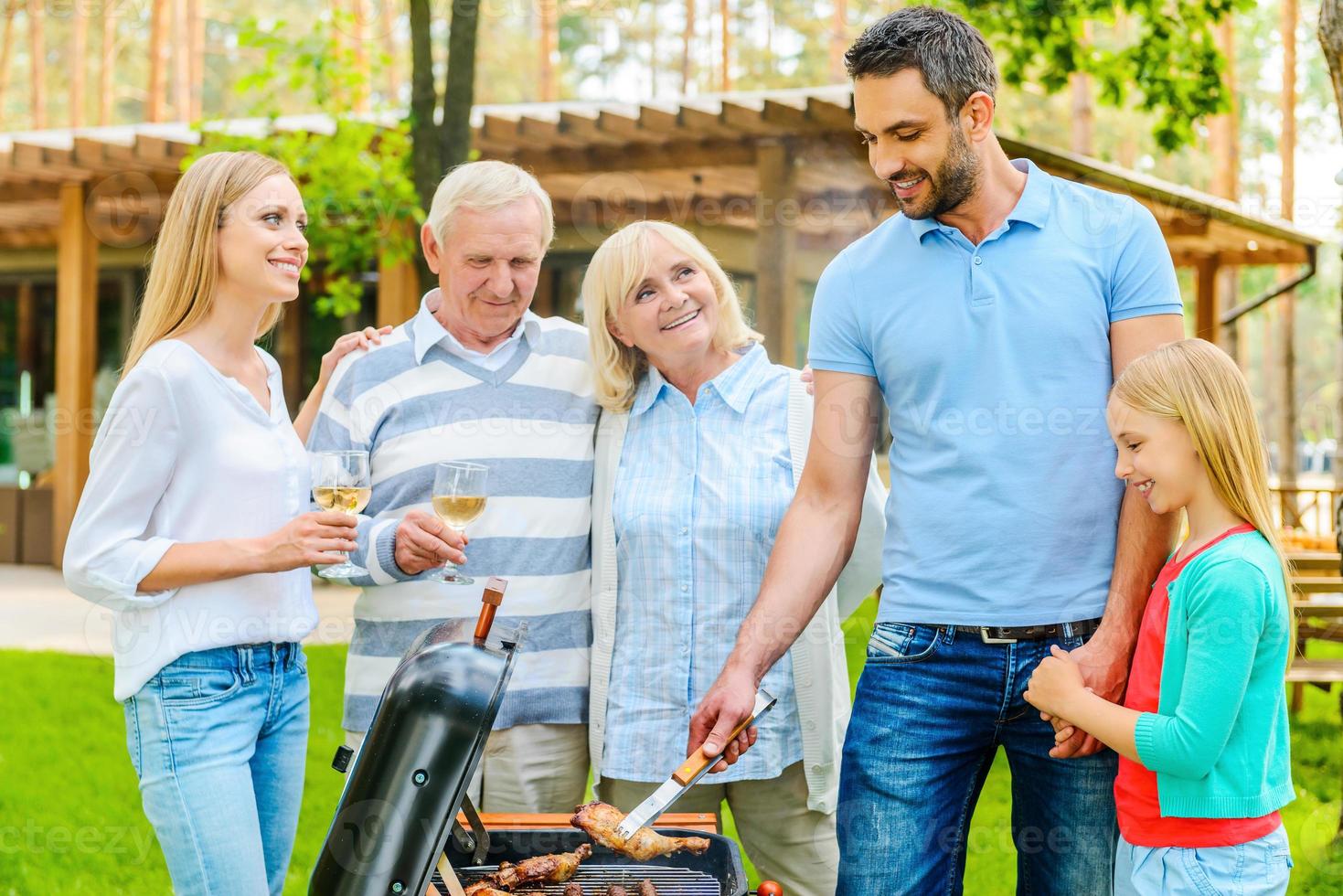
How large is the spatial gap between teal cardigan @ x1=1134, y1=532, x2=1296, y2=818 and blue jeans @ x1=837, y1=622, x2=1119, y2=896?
0.68 feet

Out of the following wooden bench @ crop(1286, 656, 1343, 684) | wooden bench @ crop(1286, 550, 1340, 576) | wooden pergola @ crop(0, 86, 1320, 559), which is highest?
wooden pergola @ crop(0, 86, 1320, 559)

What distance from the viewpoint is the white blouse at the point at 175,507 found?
2258mm

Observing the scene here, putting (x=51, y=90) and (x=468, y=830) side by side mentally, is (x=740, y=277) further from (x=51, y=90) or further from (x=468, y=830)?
(x=51, y=90)

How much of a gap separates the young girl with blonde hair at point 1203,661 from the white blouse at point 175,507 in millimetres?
1431

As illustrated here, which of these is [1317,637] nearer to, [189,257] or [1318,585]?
[1318,585]

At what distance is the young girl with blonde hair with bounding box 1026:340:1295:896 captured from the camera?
2.00 m

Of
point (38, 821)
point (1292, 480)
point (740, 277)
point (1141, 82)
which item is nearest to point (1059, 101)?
point (1292, 480)

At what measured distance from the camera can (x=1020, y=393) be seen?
2.23 metres

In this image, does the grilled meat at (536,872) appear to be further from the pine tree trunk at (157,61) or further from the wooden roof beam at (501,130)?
the pine tree trunk at (157,61)

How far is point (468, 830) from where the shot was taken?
2205mm

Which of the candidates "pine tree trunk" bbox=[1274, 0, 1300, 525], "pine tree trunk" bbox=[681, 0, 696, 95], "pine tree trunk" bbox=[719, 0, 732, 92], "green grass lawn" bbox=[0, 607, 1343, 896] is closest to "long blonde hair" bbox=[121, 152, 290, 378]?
"green grass lawn" bbox=[0, 607, 1343, 896]

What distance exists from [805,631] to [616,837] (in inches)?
34.6

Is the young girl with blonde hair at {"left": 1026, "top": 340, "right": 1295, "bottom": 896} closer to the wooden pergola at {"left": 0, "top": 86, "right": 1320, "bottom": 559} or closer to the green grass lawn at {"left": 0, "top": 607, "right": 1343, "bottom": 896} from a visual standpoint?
the green grass lawn at {"left": 0, "top": 607, "right": 1343, "bottom": 896}

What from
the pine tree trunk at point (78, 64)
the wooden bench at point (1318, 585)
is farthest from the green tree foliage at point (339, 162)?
the pine tree trunk at point (78, 64)
